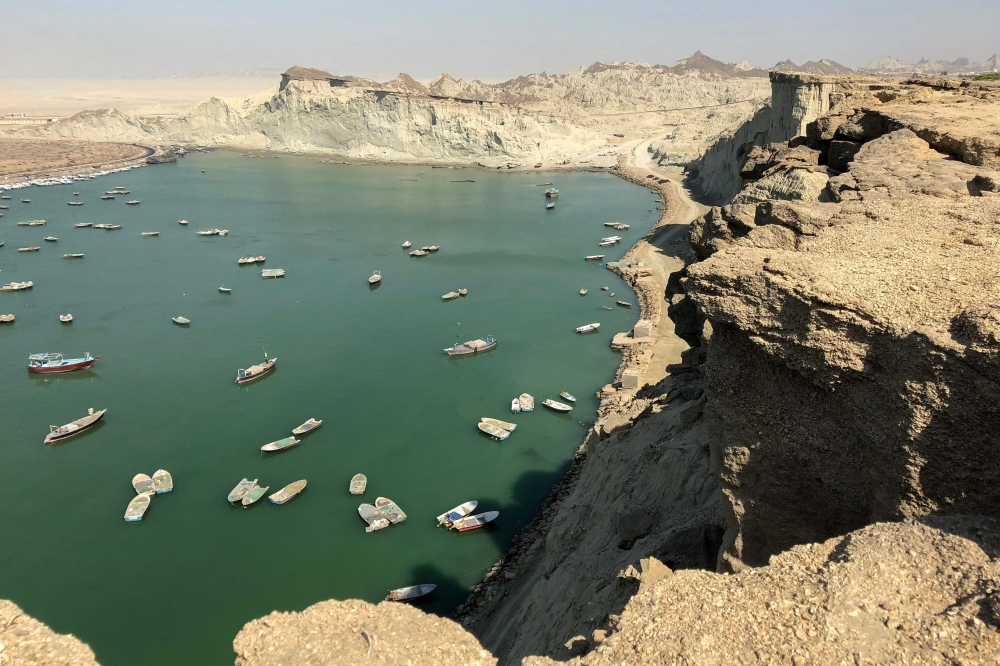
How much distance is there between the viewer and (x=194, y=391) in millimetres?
32531

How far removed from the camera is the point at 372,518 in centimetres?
2306

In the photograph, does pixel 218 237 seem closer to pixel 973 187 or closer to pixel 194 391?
pixel 194 391

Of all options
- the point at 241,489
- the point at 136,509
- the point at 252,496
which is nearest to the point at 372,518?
the point at 252,496

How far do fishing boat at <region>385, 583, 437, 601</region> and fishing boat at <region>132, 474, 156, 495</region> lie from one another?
38.2 ft

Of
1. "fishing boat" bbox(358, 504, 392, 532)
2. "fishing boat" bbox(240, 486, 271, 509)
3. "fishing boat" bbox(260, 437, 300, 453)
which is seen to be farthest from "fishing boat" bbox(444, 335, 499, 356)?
"fishing boat" bbox(240, 486, 271, 509)

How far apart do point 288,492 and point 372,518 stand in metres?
3.97

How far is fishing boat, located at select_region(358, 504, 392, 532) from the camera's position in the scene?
2278cm

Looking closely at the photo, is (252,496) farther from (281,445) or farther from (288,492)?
(281,445)

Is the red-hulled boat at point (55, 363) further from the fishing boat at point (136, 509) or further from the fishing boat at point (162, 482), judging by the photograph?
the fishing boat at point (136, 509)

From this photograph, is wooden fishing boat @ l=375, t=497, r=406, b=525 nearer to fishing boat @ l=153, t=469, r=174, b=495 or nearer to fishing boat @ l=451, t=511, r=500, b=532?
fishing boat @ l=451, t=511, r=500, b=532

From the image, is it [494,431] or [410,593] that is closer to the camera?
[410,593]

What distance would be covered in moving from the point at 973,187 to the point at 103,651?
26.2 metres

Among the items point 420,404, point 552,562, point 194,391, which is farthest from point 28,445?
point 552,562

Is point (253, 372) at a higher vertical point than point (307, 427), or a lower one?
higher
